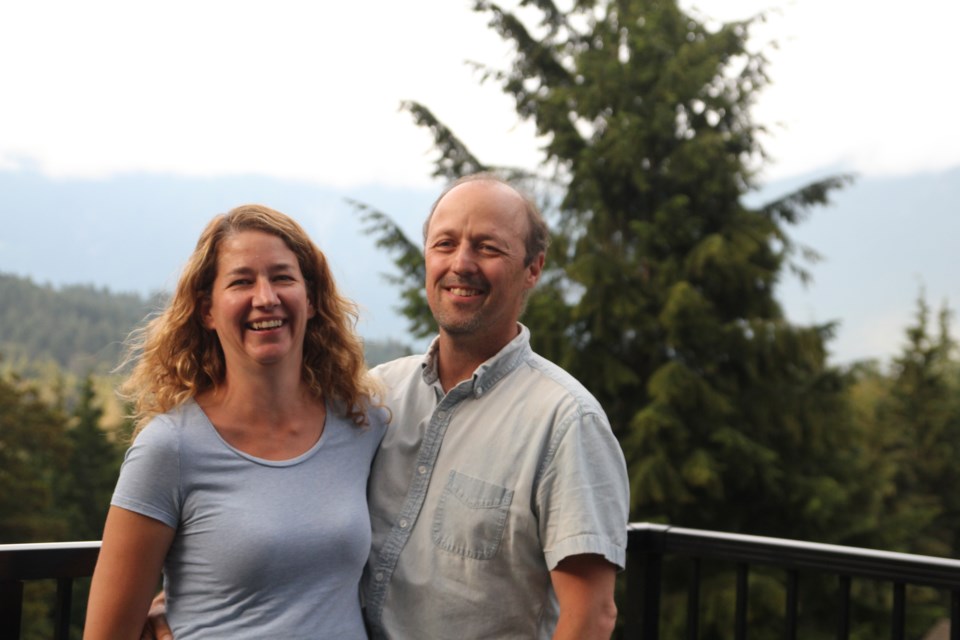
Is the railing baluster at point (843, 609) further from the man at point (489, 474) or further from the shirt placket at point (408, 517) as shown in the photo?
the shirt placket at point (408, 517)

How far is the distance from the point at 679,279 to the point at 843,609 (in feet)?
36.7

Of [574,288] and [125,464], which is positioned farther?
[574,288]

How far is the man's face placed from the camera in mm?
1833

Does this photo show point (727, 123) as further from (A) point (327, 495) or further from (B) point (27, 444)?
(B) point (27, 444)

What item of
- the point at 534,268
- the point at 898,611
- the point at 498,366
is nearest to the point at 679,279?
the point at 898,611

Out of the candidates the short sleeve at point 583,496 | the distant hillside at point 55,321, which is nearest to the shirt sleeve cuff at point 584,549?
the short sleeve at point 583,496

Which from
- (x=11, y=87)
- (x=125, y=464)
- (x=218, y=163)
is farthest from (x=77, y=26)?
(x=125, y=464)

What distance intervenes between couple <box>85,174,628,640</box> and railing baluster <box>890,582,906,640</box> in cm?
85

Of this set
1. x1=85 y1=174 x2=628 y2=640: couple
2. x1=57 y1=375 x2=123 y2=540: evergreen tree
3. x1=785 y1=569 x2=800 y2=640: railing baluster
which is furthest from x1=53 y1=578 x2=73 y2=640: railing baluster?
x1=57 y1=375 x2=123 y2=540: evergreen tree

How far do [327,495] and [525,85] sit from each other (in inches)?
541

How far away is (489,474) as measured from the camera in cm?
173

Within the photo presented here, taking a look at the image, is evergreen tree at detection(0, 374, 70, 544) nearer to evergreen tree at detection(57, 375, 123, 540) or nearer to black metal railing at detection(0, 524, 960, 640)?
evergreen tree at detection(57, 375, 123, 540)

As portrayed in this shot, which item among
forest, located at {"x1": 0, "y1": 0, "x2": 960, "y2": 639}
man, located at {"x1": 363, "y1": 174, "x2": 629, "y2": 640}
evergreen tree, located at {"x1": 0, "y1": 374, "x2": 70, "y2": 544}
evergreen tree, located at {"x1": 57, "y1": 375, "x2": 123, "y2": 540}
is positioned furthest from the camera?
evergreen tree, located at {"x1": 57, "y1": 375, "x2": 123, "y2": 540}

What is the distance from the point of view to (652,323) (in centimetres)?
1310
